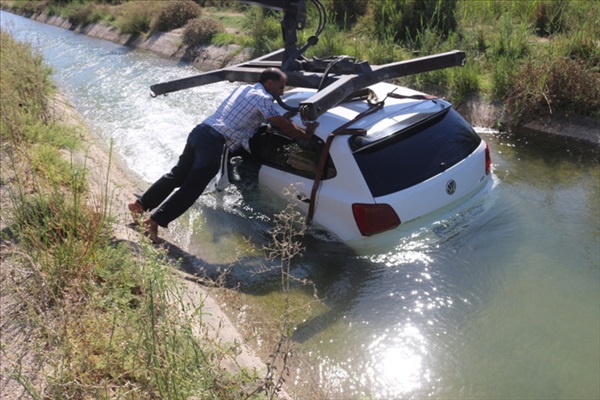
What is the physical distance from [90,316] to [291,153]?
8.77ft

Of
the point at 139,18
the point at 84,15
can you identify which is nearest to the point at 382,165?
the point at 139,18

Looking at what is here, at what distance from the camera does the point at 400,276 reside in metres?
5.16

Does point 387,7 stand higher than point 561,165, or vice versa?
point 387,7

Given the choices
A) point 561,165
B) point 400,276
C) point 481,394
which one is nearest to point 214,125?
point 400,276

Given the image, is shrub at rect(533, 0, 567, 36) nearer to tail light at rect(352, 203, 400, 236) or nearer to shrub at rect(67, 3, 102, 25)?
tail light at rect(352, 203, 400, 236)

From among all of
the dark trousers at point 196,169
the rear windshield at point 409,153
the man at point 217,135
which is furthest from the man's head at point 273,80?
the rear windshield at point 409,153

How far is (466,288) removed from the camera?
16.2 feet

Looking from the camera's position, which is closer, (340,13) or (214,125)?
(214,125)

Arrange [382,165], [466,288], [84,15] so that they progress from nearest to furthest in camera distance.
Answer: [466,288], [382,165], [84,15]

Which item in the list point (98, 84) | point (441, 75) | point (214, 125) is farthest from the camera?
point (98, 84)

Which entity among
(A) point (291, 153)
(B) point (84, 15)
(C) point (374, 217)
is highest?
(A) point (291, 153)

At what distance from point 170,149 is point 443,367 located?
581 cm

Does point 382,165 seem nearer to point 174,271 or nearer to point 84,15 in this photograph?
point 174,271

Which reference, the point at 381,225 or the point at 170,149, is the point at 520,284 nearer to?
the point at 381,225
